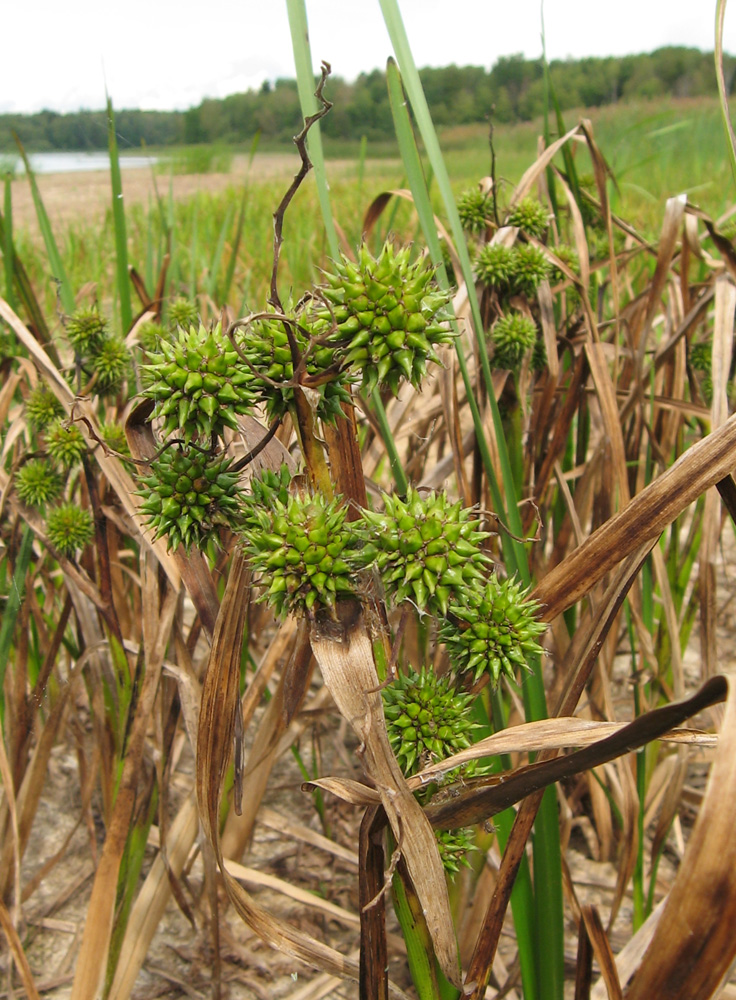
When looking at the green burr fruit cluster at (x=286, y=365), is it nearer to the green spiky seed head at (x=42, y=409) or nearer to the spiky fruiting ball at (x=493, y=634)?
the spiky fruiting ball at (x=493, y=634)

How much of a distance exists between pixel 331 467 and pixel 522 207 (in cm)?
99

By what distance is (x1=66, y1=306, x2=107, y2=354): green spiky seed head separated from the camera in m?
1.41

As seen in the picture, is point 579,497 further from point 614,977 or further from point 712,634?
point 614,977

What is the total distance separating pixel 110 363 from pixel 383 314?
3.21ft

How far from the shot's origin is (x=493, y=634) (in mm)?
715

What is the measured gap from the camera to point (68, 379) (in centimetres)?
154

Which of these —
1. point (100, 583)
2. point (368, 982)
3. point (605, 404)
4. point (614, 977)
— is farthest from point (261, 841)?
point (605, 404)

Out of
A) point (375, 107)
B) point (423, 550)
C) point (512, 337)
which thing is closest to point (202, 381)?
point (423, 550)

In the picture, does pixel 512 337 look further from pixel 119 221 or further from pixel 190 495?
pixel 119 221

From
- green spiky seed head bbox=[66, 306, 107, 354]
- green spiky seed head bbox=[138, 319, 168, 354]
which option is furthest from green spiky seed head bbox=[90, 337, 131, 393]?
green spiky seed head bbox=[138, 319, 168, 354]

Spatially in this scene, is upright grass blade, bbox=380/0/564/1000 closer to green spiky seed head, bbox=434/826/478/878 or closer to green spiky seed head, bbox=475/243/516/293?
green spiky seed head, bbox=434/826/478/878

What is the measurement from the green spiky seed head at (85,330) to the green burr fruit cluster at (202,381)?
2.85ft

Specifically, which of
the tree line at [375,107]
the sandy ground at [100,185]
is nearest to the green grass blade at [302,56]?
the tree line at [375,107]

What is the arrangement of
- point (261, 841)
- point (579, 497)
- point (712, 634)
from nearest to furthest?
point (712, 634), point (579, 497), point (261, 841)
